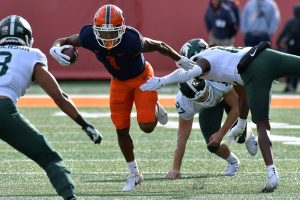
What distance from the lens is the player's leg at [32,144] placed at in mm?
6133

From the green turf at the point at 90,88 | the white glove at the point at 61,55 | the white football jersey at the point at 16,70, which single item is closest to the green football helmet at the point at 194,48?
the white glove at the point at 61,55

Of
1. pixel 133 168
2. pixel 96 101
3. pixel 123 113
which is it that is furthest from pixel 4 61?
pixel 96 101

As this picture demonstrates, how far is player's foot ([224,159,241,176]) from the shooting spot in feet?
27.3

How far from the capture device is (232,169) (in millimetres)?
8406

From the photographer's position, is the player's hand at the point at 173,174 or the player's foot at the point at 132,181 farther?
the player's hand at the point at 173,174

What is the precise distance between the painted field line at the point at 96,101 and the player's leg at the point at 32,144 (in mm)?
7954

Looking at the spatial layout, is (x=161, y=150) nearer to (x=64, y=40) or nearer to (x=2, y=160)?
(x=2, y=160)

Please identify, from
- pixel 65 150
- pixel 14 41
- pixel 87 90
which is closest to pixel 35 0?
pixel 87 90

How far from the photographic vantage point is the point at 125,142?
Answer: 25.8ft

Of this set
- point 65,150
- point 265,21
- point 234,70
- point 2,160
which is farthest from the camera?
point 265,21

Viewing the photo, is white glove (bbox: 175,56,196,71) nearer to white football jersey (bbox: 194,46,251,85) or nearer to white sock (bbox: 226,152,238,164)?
white football jersey (bbox: 194,46,251,85)

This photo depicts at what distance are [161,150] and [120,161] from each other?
773mm

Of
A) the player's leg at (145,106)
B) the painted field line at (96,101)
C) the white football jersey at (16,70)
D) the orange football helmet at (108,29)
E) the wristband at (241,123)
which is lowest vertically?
the painted field line at (96,101)

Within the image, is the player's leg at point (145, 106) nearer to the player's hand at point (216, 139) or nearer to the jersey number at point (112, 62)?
the jersey number at point (112, 62)
